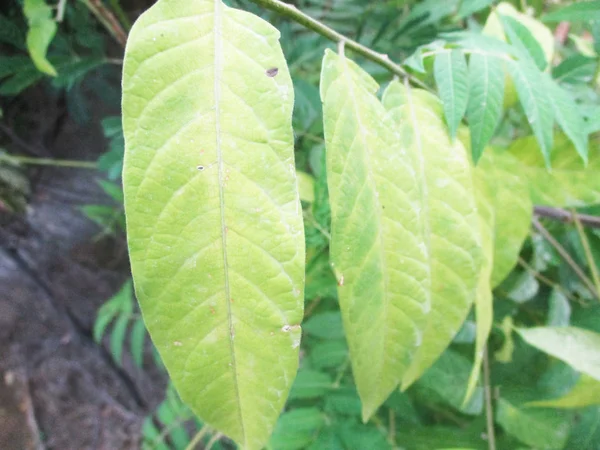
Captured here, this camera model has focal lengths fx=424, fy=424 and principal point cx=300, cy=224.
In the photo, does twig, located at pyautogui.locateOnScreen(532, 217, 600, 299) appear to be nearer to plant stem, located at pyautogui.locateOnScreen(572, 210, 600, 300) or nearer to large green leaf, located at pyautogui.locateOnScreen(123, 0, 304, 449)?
plant stem, located at pyautogui.locateOnScreen(572, 210, 600, 300)

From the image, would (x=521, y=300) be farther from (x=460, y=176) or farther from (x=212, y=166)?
(x=212, y=166)

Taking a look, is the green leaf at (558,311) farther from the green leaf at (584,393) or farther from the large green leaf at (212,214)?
the large green leaf at (212,214)

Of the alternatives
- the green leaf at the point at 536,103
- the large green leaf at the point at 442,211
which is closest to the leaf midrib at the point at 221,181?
the large green leaf at the point at 442,211

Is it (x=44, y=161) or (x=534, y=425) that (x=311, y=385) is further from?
(x=44, y=161)

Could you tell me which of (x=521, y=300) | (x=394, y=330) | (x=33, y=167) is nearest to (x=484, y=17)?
(x=521, y=300)

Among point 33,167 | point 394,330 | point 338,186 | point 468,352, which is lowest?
point 468,352

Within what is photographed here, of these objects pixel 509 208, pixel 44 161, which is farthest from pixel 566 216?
pixel 44 161

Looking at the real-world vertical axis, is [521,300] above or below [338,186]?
below
